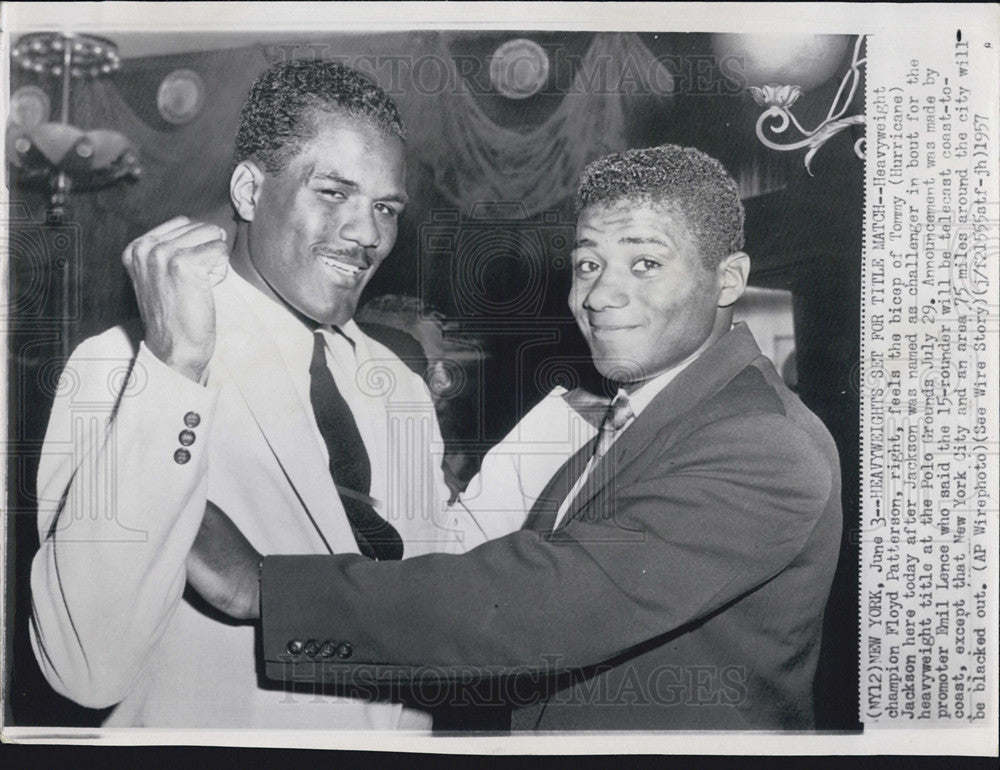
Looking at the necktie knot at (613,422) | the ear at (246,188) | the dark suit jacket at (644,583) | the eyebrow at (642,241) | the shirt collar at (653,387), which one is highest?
the ear at (246,188)

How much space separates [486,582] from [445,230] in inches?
17.9

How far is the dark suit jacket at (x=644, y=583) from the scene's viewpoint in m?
1.12

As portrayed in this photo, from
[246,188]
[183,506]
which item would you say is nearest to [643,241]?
[246,188]

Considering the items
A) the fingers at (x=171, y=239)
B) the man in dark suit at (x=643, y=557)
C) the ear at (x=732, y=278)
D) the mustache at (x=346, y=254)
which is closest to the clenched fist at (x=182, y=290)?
the fingers at (x=171, y=239)

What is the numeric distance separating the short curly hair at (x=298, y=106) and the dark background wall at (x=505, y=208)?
0.7 inches

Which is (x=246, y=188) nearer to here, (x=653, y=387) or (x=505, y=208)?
(x=505, y=208)

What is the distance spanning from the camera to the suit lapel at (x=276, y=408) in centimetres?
116

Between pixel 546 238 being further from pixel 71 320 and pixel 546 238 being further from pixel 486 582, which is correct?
pixel 71 320

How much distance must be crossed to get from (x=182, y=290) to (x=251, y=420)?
0.19 metres

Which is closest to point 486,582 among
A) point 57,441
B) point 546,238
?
point 546,238

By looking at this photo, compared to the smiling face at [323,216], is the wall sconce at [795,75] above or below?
above

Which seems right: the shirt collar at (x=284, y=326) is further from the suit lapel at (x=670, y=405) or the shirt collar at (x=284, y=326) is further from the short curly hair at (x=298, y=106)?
the suit lapel at (x=670, y=405)

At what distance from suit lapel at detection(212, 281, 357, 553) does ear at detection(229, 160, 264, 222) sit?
97 millimetres

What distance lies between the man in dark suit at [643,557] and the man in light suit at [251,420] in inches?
2.0
